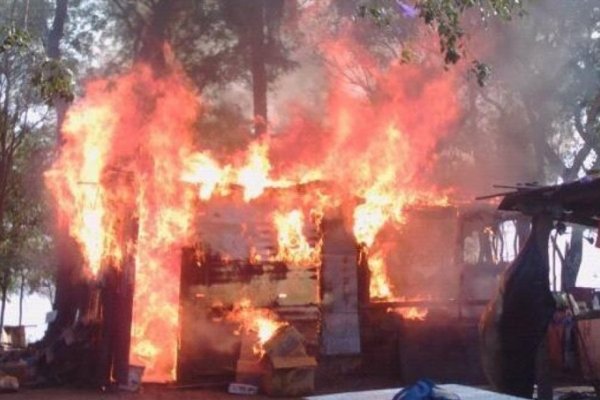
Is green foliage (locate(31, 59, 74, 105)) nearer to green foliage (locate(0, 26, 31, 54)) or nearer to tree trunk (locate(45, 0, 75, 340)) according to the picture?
green foliage (locate(0, 26, 31, 54))

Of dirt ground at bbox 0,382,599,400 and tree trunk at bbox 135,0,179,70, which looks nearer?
dirt ground at bbox 0,382,599,400

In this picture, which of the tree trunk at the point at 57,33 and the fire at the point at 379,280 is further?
the tree trunk at the point at 57,33

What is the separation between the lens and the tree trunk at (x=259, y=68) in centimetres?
2428

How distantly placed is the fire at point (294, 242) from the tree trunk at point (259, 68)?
8.17 metres

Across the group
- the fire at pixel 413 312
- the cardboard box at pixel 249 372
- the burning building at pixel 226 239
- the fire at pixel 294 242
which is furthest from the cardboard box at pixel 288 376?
the fire at pixel 413 312

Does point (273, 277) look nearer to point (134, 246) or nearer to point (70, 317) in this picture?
point (134, 246)

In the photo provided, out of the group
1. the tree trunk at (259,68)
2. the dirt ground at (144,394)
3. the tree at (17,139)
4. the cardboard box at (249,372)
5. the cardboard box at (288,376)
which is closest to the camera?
the dirt ground at (144,394)

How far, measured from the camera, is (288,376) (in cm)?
1445

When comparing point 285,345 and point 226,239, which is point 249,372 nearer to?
point 285,345

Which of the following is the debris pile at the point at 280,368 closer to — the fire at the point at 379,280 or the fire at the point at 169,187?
the fire at the point at 169,187

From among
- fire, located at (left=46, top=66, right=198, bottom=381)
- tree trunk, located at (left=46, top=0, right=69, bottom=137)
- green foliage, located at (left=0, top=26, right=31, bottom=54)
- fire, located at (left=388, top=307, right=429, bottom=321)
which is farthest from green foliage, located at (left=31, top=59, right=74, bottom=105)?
tree trunk, located at (left=46, top=0, right=69, bottom=137)

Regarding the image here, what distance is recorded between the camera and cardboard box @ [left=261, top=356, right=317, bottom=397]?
1437cm

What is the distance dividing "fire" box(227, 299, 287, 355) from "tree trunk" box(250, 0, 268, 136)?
31.8 ft

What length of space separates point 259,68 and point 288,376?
1257 cm
